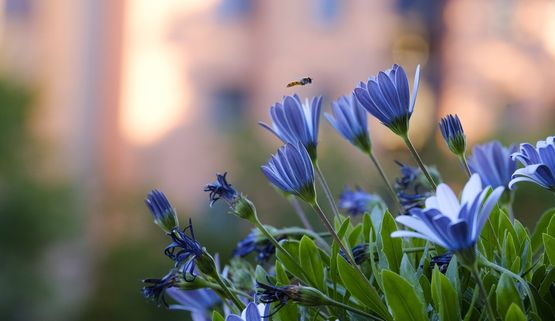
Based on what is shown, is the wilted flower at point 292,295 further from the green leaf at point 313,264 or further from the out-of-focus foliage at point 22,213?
the out-of-focus foliage at point 22,213

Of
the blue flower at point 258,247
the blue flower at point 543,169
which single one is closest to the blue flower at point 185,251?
the blue flower at point 258,247

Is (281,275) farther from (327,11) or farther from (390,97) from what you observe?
(327,11)

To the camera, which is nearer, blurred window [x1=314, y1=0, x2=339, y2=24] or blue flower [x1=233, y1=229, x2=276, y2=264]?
blue flower [x1=233, y1=229, x2=276, y2=264]

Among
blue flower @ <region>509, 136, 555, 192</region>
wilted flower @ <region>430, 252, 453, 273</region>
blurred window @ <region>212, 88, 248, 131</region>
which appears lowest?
wilted flower @ <region>430, 252, 453, 273</region>

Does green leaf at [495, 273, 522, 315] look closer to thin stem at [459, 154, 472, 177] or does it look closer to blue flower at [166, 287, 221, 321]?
thin stem at [459, 154, 472, 177]

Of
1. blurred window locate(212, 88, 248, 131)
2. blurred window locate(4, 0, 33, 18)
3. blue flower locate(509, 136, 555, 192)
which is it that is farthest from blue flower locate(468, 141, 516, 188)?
blurred window locate(4, 0, 33, 18)

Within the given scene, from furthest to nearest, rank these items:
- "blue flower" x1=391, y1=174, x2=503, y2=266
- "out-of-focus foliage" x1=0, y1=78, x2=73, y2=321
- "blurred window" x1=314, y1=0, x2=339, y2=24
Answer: "blurred window" x1=314, y1=0, x2=339, y2=24 < "out-of-focus foliage" x1=0, y1=78, x2=73, y2=321 < "blue flower" x1=391, y1=174, x2=503, y2=266

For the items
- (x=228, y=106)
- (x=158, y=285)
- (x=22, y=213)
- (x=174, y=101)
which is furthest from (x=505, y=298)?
(x=174, y=101)

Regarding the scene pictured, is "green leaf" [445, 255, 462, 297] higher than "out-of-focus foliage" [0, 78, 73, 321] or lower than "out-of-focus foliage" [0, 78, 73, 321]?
lower
